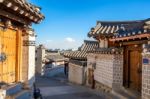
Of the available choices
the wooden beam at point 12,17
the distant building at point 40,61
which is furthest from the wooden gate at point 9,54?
the distant building at point 40,61

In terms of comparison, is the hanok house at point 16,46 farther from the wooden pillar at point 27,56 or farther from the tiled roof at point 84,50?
the tiled roof at point 84,50

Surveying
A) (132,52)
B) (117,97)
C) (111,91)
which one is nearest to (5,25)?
(132,52)

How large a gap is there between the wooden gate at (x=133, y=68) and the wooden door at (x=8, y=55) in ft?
19.6

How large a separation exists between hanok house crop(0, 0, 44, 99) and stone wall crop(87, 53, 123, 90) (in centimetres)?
589

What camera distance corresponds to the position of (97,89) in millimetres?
19062

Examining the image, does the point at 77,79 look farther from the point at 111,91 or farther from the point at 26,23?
the point at 26,23

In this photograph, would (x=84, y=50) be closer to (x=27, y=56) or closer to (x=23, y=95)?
(x=27, y=56)

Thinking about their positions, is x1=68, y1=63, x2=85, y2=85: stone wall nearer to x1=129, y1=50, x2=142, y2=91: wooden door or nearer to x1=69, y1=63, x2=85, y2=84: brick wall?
x1=69, y1=63, x2=85, y2=84: brick wall

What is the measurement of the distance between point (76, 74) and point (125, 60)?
13909mm

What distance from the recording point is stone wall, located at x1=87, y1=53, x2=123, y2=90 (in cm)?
1400

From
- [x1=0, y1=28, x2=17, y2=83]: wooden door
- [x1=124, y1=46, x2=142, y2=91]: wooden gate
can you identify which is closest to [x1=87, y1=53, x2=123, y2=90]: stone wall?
[x1=124, y1=46, x2=142, y2=91]: wooden gate

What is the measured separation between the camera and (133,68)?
12.6 m

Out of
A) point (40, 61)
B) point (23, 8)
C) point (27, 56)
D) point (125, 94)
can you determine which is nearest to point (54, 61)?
point (40, 61)

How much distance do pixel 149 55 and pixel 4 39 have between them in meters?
5.24
